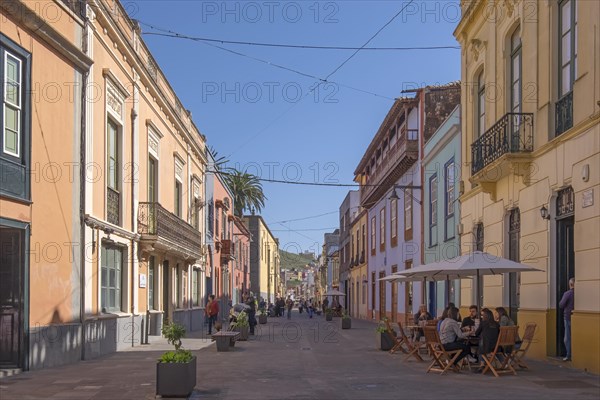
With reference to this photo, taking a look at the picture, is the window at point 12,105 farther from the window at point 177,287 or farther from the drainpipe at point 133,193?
the window at point 177,287

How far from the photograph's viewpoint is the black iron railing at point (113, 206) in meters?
19.7

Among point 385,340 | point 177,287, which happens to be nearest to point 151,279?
point 177,287

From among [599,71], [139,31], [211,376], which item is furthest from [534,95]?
[139,31]

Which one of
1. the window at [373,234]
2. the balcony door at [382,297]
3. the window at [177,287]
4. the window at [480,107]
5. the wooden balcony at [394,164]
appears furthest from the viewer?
the window at [373,234]

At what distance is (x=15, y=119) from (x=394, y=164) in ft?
76.6

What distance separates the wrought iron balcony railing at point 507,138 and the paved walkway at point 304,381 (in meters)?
4.95

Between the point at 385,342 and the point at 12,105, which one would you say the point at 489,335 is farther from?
the point at 12,105

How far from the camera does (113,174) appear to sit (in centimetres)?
2073

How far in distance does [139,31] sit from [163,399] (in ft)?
50.1

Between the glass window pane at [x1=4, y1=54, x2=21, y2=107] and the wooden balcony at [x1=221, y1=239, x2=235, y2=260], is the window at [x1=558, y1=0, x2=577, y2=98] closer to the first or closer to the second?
the glass window pane at [x1=4, y1=54, x2=21, y2=107]

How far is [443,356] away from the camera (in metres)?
14.7

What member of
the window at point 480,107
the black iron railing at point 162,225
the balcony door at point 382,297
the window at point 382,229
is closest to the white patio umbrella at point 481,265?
the window at point 480,107

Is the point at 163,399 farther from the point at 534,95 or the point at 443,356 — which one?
the point at 534,95

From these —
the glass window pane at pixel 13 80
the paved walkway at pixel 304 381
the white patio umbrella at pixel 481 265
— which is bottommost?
the paved walkway at pixel 304 381
